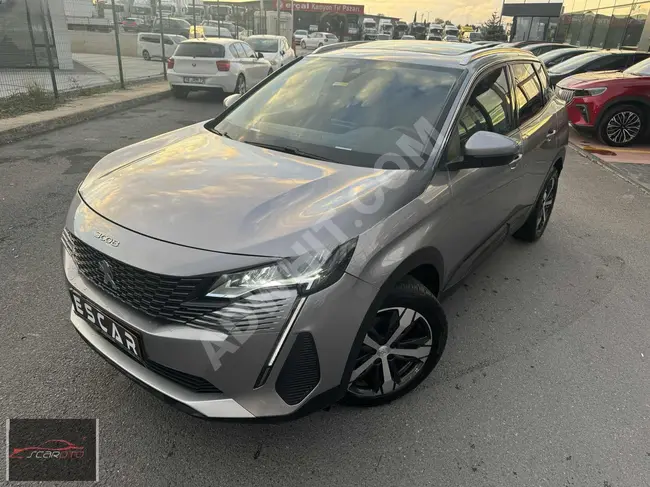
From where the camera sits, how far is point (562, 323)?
3398mm

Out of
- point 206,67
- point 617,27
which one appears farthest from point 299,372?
point 617,27

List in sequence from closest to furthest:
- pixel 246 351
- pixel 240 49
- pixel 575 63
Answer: pixel 246 351
pixel 575 63
pixel 240 49

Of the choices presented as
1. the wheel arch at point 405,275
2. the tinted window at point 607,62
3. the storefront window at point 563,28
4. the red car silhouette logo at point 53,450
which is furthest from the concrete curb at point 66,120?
the storefront window at point 563,28

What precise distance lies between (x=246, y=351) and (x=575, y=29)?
33.2 meters

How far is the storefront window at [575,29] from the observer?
27461 mm

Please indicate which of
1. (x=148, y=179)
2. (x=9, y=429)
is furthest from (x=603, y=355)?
(x=9, y=429)

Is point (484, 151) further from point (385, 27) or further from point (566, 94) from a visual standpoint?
point (385, 27)

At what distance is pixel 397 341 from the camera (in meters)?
2.43

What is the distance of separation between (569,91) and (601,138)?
114 centimetres

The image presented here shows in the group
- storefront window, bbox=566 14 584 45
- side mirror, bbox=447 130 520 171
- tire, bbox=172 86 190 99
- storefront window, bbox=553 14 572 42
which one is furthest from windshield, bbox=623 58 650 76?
storefront window, bbox=553 14 572 42

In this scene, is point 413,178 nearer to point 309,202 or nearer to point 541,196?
point 309,202

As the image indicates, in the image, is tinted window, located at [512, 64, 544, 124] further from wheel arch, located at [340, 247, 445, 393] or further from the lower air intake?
the lower air intake

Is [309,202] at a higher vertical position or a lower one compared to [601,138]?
higher

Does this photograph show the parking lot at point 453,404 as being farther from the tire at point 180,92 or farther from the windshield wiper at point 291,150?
the tire at point 180,92
